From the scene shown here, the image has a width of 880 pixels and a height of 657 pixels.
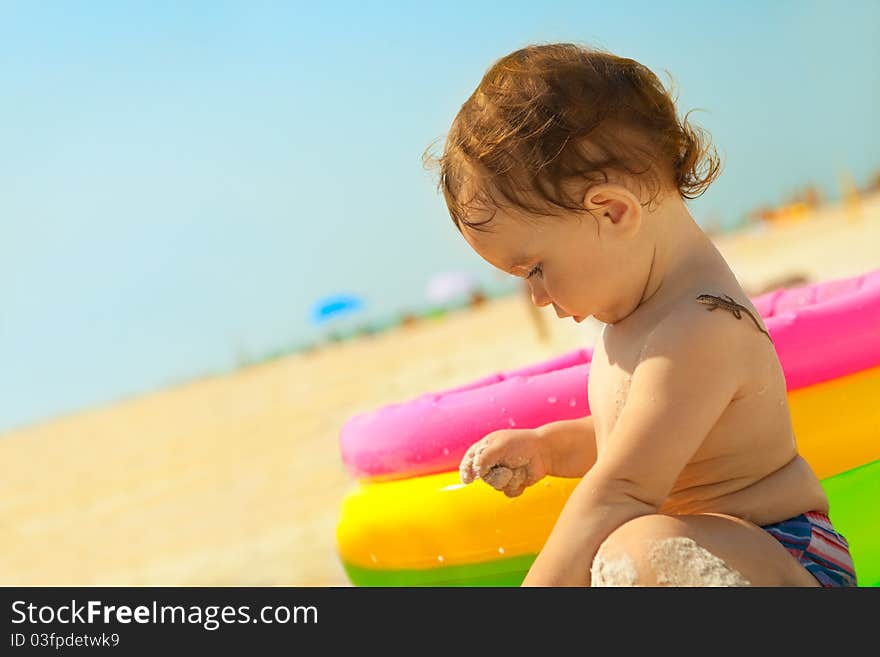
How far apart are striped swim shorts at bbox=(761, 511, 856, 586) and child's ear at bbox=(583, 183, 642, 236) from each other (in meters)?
0.61

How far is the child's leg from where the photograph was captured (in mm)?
1704

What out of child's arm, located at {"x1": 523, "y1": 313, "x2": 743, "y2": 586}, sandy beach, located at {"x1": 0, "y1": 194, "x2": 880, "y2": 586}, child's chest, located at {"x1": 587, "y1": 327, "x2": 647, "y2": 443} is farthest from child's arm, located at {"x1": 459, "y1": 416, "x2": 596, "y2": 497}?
sandy beach, located at {"x1": 0, "y1": 194, "x2": 880, "y2": 586}

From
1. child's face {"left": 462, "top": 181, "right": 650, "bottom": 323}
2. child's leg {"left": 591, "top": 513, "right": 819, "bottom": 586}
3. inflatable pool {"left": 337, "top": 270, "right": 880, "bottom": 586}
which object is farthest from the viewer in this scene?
inflatable pool {"left": 337, "top": 270, "right": 880, "bottom": 586}

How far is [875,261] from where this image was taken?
13.5 meters

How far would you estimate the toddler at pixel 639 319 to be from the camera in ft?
5.82

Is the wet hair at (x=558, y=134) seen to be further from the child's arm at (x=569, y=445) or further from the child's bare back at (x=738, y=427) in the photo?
the child's arm at (x=569, y=445)

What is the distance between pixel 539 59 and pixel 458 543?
4.89 ft

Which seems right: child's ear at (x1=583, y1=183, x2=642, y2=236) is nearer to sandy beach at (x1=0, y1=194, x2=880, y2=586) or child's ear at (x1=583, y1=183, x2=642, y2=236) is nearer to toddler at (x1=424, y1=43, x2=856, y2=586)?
toddler at (x1=424, y1=43, x2=856, y2=586)

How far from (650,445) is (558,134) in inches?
22.7

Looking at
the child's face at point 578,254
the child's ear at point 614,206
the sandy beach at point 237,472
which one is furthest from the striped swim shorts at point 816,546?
the sandy beach at point 237,472

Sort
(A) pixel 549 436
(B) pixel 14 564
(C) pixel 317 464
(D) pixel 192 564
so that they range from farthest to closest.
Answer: (C) pixel 317 464 < (B) pixel 14 564 < (D) pixel 192 564 < (A) pixel 549 436

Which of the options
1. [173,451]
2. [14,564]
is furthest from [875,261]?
[14,564]

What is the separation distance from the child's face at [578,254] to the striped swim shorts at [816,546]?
1.63ft
